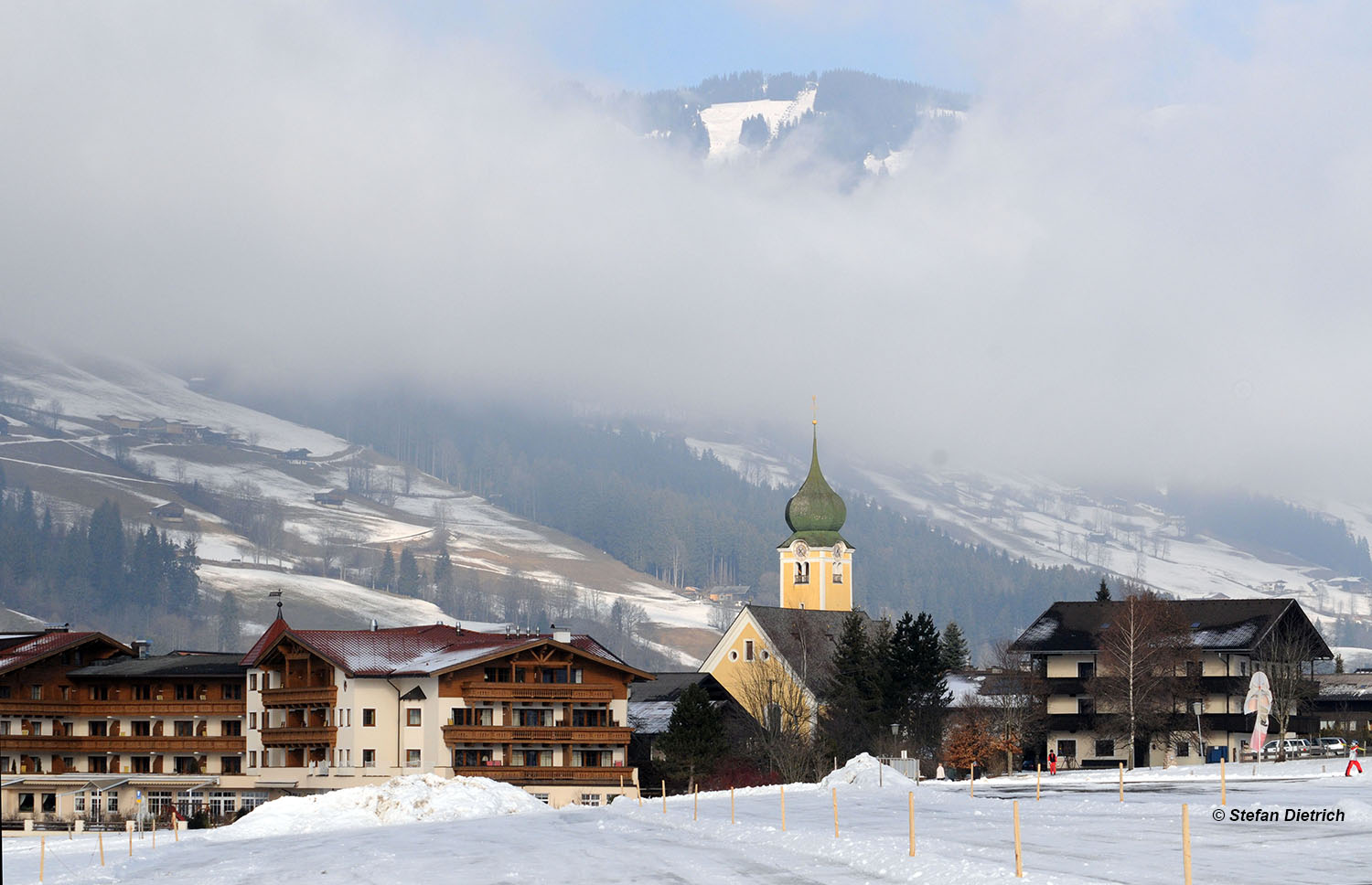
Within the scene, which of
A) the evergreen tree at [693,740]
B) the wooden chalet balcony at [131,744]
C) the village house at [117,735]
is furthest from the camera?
the wooden chalet balcony at [131,744]

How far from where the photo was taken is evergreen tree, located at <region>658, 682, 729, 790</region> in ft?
373

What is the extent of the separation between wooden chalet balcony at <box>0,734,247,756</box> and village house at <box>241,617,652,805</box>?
2.98 m

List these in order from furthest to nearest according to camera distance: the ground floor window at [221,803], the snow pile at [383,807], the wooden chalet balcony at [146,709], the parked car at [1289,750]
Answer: the wooden chalet balcony at [146,709] < the ground floor window at [221,803] < the parked car at [1289,750] < the snow pile at [383,807]

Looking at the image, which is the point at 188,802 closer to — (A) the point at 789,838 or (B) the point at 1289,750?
(B) the point at 1289,750

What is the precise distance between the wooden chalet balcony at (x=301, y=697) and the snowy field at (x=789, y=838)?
91.8 ft

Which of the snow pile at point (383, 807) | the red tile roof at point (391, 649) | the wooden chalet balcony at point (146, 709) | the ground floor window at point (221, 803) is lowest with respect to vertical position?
the ground floor window at point (221, 803)

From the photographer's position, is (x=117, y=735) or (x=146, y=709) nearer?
(x=117, y=735)

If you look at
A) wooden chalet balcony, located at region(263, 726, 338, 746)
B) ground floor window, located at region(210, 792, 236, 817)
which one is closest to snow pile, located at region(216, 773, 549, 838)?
wooden chalet balcony, located at region(263, 726, 338, 746)

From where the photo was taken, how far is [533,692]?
374 feet

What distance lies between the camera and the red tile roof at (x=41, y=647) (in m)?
121

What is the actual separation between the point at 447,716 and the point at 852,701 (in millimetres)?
29033

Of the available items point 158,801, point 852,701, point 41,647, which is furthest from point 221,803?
point 852,701

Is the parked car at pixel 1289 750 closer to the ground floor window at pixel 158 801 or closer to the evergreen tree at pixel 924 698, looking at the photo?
the evergreen tree at pixel 924 698

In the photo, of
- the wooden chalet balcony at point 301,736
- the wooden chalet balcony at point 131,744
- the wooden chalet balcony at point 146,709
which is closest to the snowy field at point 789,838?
the wooden chalet balcony at point 301,736
